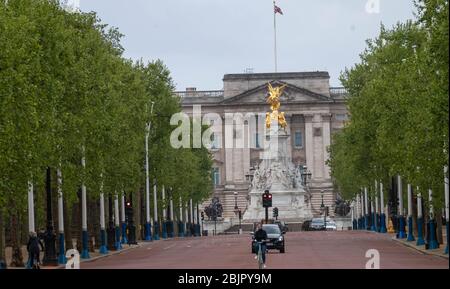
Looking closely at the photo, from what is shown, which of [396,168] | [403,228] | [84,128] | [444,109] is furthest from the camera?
[403,228]

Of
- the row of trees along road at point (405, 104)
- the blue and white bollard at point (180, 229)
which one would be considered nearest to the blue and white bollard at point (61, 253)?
the row of trees along road at point (405, 104)

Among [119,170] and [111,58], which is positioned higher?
[111,58]

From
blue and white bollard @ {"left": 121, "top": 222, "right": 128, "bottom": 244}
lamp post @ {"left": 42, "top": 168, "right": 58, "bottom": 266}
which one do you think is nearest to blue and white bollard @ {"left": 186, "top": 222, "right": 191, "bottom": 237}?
blue and white bollard @ {"left": 121, "top": 222, "right": 128, "bottom": 244}

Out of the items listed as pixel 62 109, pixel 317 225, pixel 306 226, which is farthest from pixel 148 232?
pixel 62 109

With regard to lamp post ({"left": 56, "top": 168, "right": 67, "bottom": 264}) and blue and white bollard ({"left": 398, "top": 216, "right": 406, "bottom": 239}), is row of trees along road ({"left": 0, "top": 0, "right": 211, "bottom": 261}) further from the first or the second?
blue and white bollard ({"left": 398, "top": 216, "right": 406, "bottom": 239})

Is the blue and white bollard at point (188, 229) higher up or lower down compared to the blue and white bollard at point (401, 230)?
lower down

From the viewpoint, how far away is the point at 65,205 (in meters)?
77.4

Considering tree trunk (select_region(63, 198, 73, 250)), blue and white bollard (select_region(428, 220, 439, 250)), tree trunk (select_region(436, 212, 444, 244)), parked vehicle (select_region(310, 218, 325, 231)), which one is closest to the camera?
blue and white bollard (select_region(428, 220, 439, 250))

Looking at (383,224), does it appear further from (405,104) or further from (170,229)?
(405,104)

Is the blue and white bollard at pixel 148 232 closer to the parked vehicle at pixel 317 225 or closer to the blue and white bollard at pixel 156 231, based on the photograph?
the blue and white bollard at pixel 156 231

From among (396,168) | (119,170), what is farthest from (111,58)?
(396,168)
